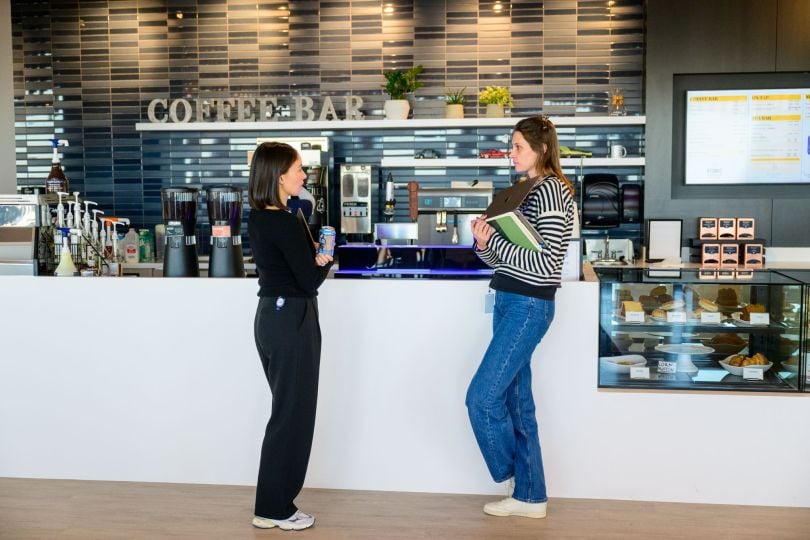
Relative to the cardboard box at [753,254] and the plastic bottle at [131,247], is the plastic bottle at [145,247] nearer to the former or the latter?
the plastic bottle at [131,247]

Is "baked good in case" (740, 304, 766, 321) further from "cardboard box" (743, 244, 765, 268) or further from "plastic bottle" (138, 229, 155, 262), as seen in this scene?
"plastic bottle" (138, 229, 155, 262)

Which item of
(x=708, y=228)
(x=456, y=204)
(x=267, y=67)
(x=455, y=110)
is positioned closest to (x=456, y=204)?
(x=456, y=204)

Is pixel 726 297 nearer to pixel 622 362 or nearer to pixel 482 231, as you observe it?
pixel 622 362

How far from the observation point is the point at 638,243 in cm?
607

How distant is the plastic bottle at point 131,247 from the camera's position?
591 centimetres

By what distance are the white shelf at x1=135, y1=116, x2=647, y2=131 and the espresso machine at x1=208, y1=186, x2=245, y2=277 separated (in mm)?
2409

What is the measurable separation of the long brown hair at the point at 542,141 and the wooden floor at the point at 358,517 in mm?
1246

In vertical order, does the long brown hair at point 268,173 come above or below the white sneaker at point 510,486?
above

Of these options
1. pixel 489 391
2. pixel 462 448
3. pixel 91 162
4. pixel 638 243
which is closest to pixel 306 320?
pixel 489 391

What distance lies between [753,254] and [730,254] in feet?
0.46

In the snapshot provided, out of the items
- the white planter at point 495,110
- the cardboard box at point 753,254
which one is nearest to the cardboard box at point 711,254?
the cardboard box at point 753,254

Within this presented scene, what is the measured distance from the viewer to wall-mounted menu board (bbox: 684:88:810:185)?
5750 millimetres

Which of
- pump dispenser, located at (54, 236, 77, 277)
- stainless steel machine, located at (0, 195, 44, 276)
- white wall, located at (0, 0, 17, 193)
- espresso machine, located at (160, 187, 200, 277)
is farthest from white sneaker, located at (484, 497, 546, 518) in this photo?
white wall, located at (0, 0, 17, 193)

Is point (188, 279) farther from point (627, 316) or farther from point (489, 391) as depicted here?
point (627, 316)
